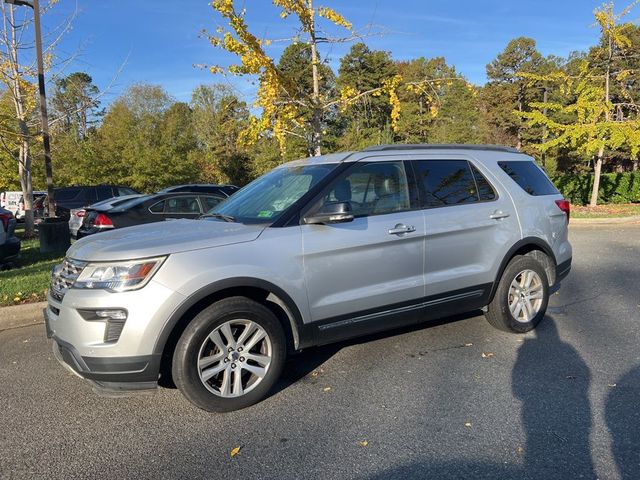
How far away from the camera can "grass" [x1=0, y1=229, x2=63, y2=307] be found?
6.22 metres

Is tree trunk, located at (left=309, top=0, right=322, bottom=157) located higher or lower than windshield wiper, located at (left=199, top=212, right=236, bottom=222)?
higher

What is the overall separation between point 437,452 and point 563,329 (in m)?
2.83

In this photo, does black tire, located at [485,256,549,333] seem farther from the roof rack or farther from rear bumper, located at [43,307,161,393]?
rear bumper, located at [43,307,161,393]

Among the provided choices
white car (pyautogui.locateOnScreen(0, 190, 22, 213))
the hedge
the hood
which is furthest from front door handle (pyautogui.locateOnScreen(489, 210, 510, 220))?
white car (pyautogui.locateOnScreen(0, 190, 22, 213))

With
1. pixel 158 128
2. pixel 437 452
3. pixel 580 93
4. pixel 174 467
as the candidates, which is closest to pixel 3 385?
pixel 174 467

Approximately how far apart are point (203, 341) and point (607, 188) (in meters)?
22.0

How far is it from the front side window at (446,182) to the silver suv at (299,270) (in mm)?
14

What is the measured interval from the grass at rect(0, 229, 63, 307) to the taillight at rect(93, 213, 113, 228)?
0.96m

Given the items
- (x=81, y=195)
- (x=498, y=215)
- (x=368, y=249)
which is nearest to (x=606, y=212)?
(x=498, y=215)

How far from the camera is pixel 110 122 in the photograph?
32.9 meters

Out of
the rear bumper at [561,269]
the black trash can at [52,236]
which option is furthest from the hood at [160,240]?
the black trash can at [52,236]

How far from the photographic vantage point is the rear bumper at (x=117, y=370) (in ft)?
10.4

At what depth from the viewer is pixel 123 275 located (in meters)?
3.21

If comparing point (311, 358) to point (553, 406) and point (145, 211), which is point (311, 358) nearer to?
point (553, 406)
